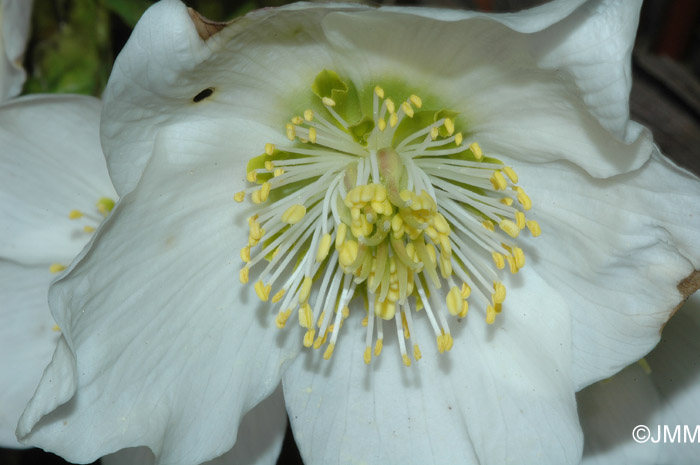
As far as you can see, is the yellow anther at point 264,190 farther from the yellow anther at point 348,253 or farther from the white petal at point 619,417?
the white petal at point 619,417

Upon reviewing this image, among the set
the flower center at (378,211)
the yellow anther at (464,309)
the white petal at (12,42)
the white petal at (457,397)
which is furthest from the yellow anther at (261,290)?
the white petal at (12,42)

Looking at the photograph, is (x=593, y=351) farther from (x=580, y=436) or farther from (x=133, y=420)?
(x=133, y=420)

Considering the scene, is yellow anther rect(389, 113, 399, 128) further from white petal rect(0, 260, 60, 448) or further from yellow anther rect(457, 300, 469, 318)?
white petal rect(0, 260, 60, 448)

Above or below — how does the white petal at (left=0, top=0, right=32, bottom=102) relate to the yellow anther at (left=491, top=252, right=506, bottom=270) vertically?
below

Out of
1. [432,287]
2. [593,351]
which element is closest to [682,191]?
[593,351]

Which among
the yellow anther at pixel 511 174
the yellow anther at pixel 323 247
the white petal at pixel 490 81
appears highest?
the white petal at pixel 490 81

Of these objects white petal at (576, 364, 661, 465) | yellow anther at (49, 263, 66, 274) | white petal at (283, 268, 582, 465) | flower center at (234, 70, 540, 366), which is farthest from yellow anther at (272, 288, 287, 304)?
white petal at (576, 364, 661, 465)

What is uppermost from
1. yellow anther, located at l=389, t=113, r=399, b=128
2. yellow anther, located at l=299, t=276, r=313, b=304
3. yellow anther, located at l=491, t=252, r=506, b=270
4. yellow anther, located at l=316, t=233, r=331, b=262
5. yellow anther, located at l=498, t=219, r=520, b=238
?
yellow anther, located at l=389, t=113, r=399, b=128
